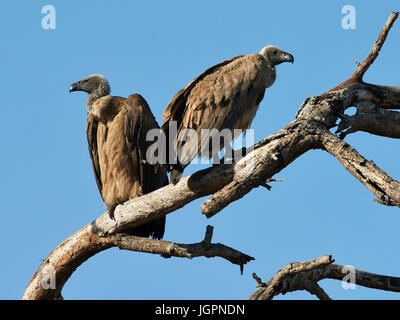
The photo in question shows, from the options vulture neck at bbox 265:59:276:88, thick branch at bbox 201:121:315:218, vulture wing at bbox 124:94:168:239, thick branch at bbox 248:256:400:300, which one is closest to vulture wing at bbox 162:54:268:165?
vulture neck at bbox 265:59:276:88

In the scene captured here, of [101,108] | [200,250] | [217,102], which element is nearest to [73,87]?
[101,108]

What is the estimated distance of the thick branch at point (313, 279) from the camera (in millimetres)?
6141

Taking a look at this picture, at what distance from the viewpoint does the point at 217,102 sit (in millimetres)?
7922

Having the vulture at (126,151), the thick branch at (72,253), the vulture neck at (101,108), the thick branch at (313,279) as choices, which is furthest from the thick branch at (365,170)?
the vulture neck at (101,108)

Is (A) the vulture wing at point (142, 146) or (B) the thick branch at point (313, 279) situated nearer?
(B) the thick branch at point (313, 279)

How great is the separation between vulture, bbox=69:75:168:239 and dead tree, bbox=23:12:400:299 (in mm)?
759

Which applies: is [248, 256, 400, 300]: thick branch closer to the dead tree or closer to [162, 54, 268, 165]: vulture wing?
the dead tree

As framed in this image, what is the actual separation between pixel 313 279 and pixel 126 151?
3164mm

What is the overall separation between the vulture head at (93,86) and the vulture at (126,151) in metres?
0.35

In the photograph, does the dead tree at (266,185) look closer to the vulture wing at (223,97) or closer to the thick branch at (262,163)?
the thick branch at (262,163)

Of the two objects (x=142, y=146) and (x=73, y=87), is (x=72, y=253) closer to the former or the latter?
(x=142, y=146)
